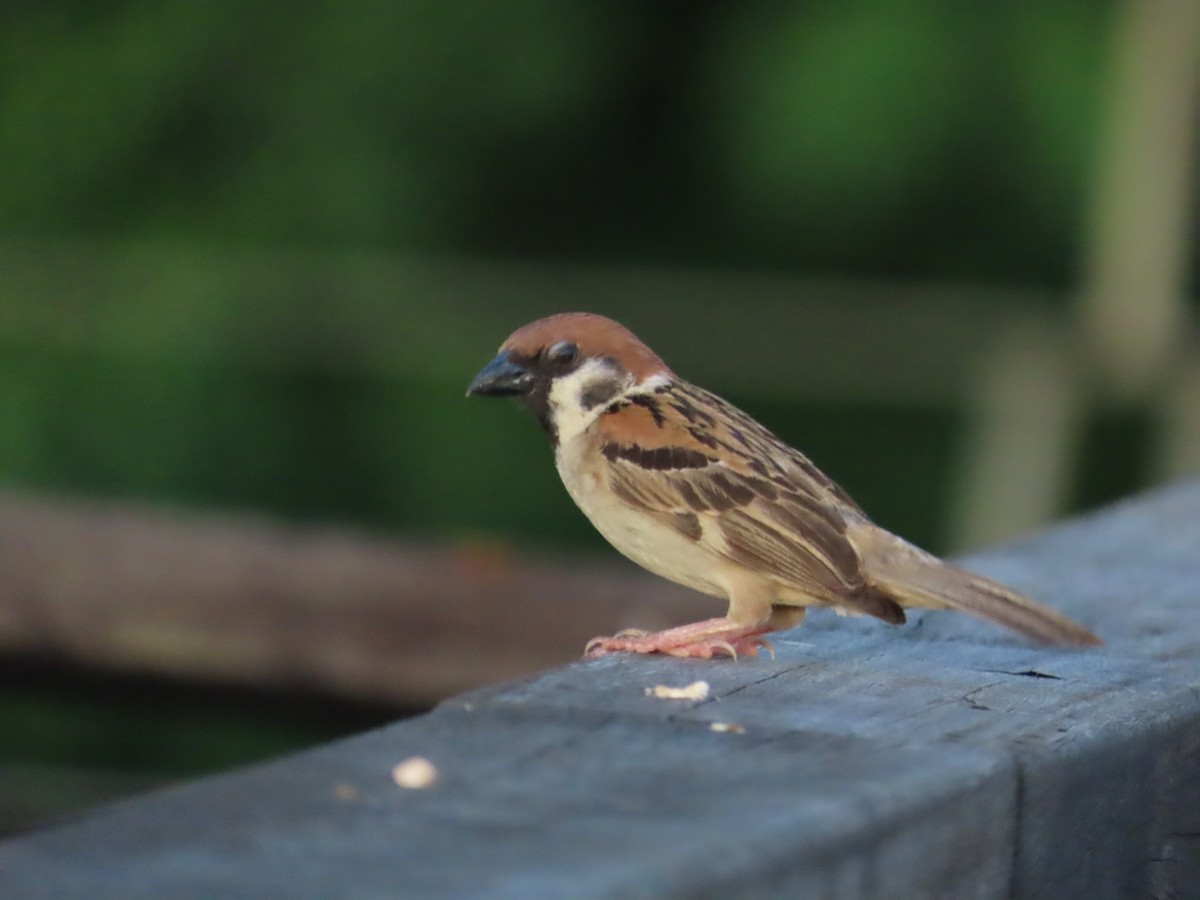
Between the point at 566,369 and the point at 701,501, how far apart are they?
1.15 feet

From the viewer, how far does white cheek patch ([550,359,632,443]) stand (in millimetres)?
3232

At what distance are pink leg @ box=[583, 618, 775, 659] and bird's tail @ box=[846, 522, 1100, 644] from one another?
0.19 meters

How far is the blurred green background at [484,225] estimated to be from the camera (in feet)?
25.4

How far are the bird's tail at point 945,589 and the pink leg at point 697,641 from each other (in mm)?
192

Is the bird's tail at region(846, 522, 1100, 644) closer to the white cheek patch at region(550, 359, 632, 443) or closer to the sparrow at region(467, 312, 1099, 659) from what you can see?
the sparrow at region(467, 312, 1099, 659)

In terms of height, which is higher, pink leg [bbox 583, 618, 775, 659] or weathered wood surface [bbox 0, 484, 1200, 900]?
pink leg [bbox 583, 618, 775, 659]

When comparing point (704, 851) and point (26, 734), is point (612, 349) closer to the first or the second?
point (704, 851)

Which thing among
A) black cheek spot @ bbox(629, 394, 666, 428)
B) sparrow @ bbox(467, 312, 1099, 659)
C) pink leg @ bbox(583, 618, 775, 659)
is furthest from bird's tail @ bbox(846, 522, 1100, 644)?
black cheek spot @ bbox(629, 394, 666, 428)

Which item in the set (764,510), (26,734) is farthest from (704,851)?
(26,734)

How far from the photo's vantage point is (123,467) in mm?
7543

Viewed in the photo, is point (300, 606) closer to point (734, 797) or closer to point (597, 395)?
point (597, 395)

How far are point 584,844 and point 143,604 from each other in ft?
9.22

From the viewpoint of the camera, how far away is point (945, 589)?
2602 mm

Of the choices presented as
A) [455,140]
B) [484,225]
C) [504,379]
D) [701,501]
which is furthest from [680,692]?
[484,225]
